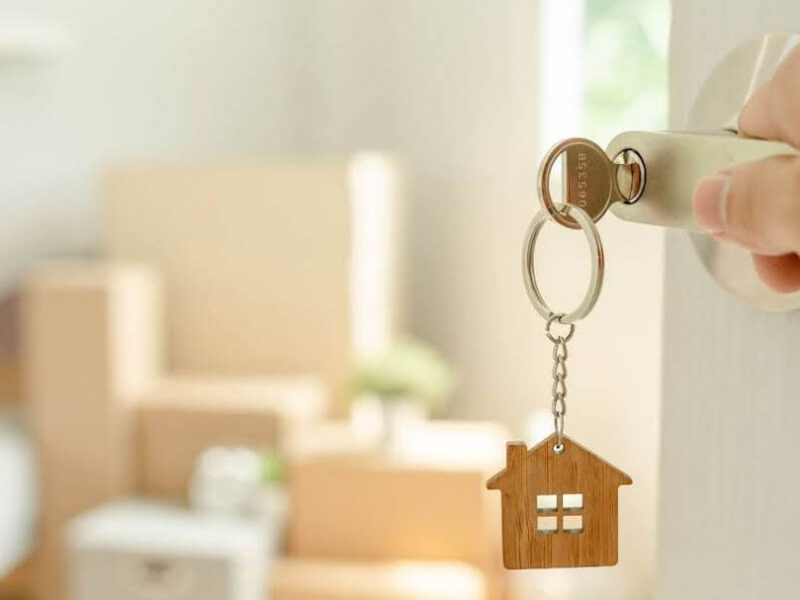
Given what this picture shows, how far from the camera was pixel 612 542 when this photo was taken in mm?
258

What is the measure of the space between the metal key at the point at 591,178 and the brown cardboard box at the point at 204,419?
5.98ft

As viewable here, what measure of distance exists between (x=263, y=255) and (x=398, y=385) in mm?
412

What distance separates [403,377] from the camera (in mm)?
2012

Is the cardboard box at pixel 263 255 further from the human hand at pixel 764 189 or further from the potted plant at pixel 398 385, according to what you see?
the human hand at pixel 764 189

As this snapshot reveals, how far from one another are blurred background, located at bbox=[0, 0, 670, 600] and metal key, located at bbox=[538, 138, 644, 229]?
1.49m

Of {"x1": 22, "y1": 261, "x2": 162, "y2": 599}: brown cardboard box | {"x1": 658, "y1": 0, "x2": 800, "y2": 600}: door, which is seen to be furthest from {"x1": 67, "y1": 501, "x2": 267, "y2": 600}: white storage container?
{"x1": 658, "y1": 0, "x2": 800, "y2": 600}: door

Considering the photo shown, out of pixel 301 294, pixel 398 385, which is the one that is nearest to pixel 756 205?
pixel 398 385

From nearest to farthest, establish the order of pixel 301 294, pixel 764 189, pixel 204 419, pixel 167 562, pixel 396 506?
1. pixel 764 189
2. pixel 167 562
3. pixel 396 506
4. pixel 204 419
5. pixel 301 294

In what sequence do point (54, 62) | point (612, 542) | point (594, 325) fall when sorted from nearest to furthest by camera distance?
point (612, 542)
point (594, 325)
point (54, 62)

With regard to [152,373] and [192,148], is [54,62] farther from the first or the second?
[152,373]

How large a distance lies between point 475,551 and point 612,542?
1.72 meters

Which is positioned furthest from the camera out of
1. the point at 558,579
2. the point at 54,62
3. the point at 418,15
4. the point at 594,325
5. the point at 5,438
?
the point at 54,62

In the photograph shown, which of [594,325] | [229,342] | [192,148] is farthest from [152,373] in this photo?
[594,325]

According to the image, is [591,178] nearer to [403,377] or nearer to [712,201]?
[712,201]
